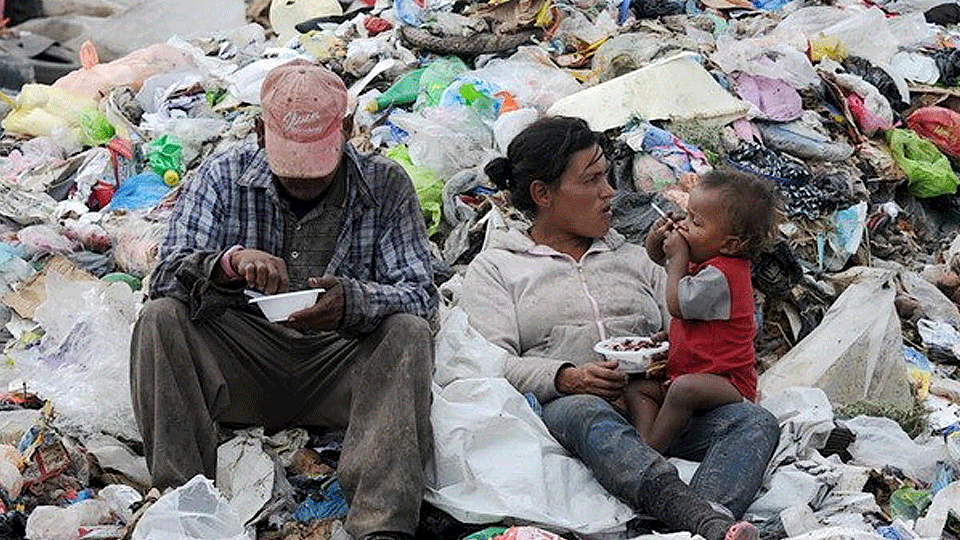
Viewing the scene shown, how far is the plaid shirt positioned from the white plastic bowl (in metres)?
0.24

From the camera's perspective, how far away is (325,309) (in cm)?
362

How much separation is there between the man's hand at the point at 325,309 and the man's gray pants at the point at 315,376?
0.15 metres

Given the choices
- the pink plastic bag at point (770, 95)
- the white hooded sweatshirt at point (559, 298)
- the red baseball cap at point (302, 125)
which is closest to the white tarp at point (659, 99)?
the pink plastic bag at point (770, 95)

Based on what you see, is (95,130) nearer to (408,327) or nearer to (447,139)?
(447,139)

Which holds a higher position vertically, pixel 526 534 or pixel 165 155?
pixel 526 534

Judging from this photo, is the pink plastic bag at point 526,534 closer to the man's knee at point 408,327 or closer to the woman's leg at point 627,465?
the woman's leg at point 627,465

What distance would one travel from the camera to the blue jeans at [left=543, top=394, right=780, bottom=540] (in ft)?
11.8

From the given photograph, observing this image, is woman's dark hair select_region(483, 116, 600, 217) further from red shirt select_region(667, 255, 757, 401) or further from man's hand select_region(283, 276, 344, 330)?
man's hand select_region(283, 276, 344, 330)

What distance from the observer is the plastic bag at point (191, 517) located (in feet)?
11.5

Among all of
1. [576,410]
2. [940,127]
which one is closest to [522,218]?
[576,410]

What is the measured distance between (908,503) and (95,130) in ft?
15.2

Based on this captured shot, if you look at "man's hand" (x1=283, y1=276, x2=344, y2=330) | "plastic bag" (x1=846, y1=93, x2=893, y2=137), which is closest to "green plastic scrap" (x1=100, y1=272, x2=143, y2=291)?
"man's hand" (x1=283, y1=276, x2=344, y2=330)

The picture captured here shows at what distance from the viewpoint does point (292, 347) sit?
12.9 feet

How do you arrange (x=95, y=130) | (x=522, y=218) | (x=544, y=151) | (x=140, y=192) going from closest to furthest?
1. (x=544, y=151)
2. (x=522, y=218)
3. (x=140, y=192)
4. (x=95, y=130)
